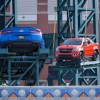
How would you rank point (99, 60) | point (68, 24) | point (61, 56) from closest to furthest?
point (61, 56) < point (99, 60) < point (68, 24)

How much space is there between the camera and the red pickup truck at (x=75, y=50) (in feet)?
81.9

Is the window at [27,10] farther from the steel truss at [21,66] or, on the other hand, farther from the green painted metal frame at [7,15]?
the steel truss at [21,66]

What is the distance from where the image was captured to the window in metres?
57.6

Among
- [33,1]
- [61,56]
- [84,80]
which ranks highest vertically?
[33,1]

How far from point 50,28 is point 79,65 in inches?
1285

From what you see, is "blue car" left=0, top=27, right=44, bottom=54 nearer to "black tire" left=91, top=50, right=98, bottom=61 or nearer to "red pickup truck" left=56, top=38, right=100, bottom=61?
"red pickup truck" left=56, top=38, right=100, bottom=61

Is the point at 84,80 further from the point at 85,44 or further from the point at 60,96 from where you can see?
the point at 60,96

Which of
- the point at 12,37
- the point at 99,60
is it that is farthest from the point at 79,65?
the point at 12,37

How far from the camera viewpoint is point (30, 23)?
189 ft

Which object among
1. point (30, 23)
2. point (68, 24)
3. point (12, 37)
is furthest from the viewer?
point (30, 23)

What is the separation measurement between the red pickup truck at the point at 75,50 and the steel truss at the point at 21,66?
2041 millimetres

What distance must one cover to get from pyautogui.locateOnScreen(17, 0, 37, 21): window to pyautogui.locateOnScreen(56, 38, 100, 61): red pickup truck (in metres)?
31.5

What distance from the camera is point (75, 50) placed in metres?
24.9

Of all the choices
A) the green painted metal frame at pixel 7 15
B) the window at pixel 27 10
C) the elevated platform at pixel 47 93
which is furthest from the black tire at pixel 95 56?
the window at pixel 27 10
